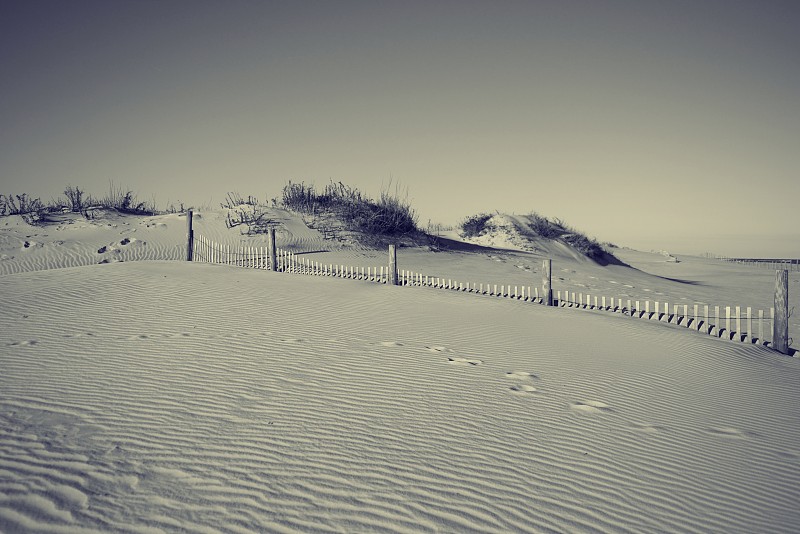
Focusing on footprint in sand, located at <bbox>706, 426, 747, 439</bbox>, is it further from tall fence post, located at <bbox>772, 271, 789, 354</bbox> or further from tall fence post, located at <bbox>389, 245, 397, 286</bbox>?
tall fence post, located at <bbox>389, 245, 397, 286</bbox>

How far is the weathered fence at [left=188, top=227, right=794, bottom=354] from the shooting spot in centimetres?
980

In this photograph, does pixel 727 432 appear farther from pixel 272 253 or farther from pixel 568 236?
pixel 568 236

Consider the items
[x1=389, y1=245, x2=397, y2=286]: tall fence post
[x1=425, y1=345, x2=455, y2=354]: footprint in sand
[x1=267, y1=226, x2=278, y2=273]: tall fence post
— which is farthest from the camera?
[x1=267, y1=226, x2=278, y2=273]: tall fence post

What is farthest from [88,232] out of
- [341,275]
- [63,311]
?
[63,311]

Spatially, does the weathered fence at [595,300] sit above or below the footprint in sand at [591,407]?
above

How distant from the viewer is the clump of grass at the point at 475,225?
123ft

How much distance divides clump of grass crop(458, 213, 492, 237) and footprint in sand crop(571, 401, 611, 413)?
31.9m

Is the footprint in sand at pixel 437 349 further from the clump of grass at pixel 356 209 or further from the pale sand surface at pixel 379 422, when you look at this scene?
the clump of grass at pixel 356 209

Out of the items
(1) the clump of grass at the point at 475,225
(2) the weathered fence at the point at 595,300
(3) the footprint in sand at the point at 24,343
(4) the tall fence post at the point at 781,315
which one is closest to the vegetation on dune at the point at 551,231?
(1) the clump of grass at the point at 475,225

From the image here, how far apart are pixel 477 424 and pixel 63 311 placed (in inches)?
350

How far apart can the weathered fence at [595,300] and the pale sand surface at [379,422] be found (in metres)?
0.62

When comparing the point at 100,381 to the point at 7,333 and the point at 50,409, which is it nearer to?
the point at 50,409

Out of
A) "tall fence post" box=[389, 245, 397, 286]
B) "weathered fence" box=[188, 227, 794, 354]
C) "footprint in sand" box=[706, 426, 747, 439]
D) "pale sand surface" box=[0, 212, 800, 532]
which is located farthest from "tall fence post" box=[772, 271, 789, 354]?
"tall fence post" box=[389, 245, 397, 286]

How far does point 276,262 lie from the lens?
17656mm
